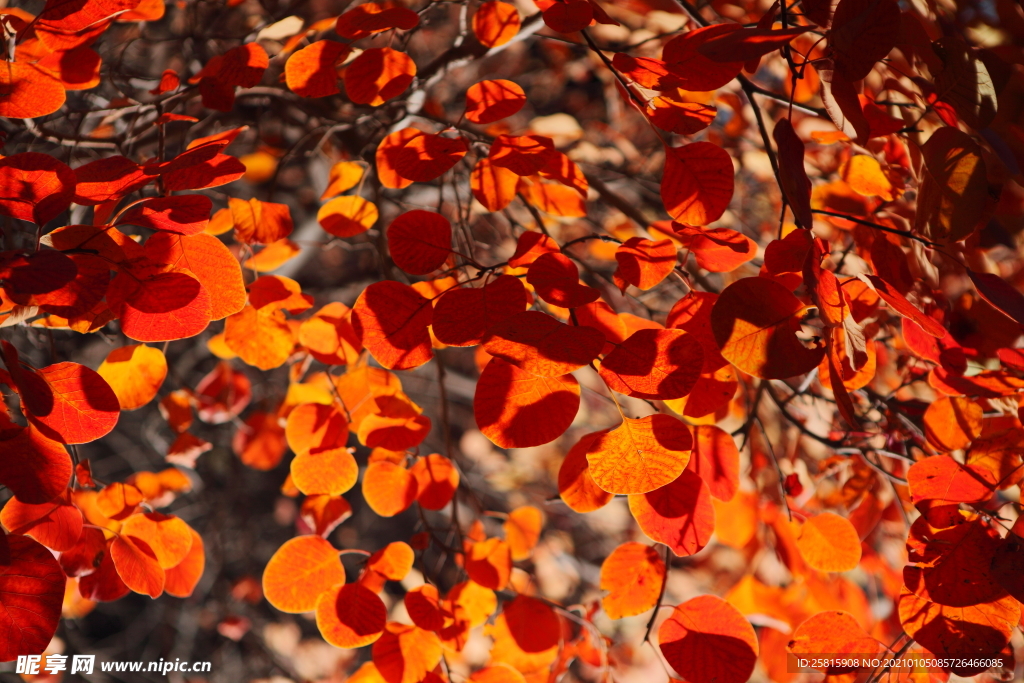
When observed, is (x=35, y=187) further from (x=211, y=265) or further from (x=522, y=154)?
(x=522, y=154)

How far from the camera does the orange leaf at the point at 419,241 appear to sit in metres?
0.42

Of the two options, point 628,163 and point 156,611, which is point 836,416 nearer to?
point 628,163

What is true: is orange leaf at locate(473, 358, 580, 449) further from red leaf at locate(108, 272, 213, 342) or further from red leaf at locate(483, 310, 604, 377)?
red leaf at locate(108, 272, 213, 342)

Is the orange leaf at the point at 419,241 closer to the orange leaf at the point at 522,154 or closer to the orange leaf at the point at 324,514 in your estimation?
the orange leaf at the point at 522,154

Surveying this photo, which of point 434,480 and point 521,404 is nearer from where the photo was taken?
point 521,404

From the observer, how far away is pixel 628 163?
128 centimetres

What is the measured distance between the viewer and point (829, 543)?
1.87ft

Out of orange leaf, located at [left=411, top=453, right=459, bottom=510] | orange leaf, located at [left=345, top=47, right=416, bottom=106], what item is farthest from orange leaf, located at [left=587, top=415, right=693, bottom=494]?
orange leaf, located at [left=345, top=47, right=416, bottom=106]

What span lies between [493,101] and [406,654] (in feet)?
1.64

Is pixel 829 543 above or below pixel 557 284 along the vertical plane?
below

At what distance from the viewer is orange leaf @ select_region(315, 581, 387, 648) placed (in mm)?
504

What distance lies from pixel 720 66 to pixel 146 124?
27.8 inches

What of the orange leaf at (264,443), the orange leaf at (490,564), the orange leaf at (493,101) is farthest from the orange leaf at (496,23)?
the orange leaf at (264,443)

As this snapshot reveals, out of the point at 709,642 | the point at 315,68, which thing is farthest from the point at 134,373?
the point at 709,642
